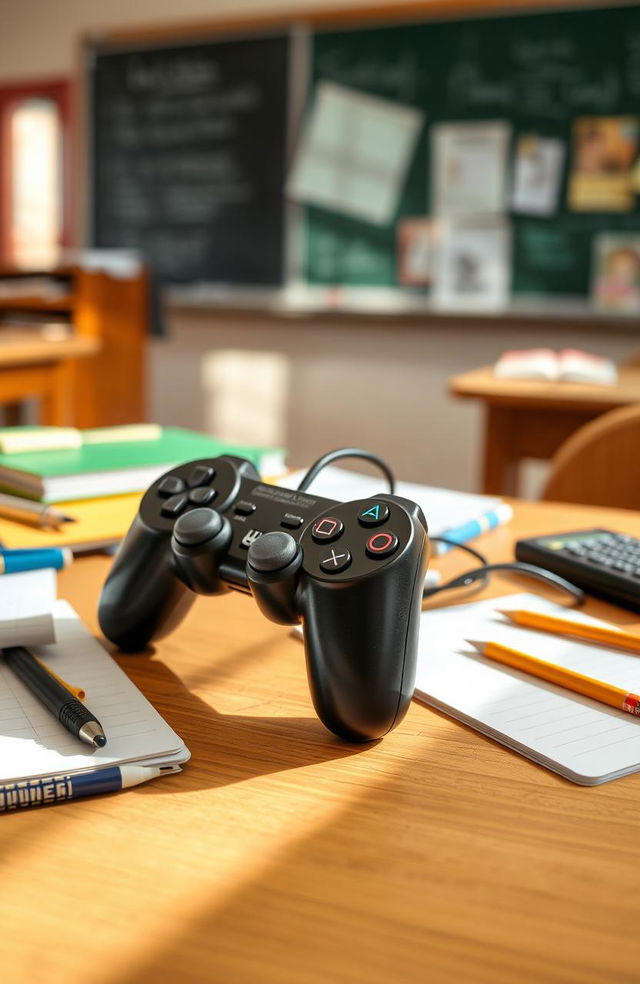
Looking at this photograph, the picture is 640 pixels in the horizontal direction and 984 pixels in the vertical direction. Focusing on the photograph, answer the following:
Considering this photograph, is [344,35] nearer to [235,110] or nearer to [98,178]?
[235,110]

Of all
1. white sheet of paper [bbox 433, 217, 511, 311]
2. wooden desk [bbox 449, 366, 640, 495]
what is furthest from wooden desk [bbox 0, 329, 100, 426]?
wooden desk [bbox 449, 366, 640, 495]

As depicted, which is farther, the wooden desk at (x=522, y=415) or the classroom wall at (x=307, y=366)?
the classroom wall at (x=307, y=366)

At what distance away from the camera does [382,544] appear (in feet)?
1.66

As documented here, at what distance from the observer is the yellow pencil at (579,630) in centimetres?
64

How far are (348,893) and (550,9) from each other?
3.37m

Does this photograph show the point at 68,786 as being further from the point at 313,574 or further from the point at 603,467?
the point at 603,467

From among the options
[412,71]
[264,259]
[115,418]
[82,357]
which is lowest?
[115,418]

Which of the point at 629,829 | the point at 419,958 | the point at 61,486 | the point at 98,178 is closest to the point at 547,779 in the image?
the point at 629,829

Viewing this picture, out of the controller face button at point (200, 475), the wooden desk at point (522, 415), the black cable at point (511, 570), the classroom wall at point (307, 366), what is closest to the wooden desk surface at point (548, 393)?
the wooden desk at point (522, 415)

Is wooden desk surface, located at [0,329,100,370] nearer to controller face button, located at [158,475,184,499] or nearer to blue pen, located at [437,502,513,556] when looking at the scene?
blue pen, located at [437,502,513,556]

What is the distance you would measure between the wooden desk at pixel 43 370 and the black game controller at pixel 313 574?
2.38 meters

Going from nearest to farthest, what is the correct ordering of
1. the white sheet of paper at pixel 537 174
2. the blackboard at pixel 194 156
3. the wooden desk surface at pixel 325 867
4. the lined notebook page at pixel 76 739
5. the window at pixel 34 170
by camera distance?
1. the wooden desk surface at pixel 325 867
2. the lined notebook page at pixel 76 739
3. the white sheet of paper at pixel 537 174
4. the blackboard at pixel 194 156
5. the window at pixel 34 170

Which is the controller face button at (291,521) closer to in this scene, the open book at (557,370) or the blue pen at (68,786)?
the blue pen at (68,786)

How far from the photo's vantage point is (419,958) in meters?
0.34
